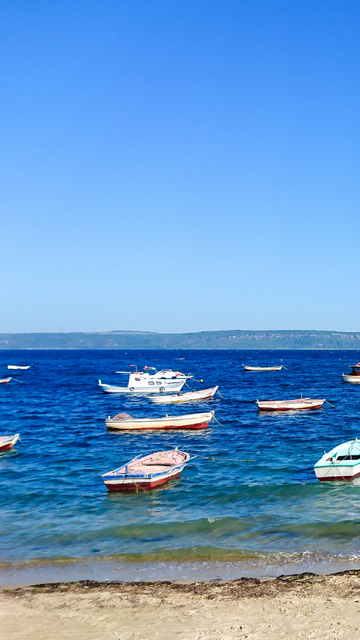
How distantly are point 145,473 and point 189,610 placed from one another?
12.6 m

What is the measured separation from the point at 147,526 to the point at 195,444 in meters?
17.6

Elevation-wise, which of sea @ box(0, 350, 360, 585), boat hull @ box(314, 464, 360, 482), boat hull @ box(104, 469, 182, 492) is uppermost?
boat hull @ box(314, 464, 360, 482)

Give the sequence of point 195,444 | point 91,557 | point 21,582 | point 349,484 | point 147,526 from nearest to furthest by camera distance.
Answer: point 21,582 < point 91,557 < point 147,526 < point 349,484 < point 195,444

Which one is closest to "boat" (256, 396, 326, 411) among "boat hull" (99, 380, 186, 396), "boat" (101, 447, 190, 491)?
"boat hull" (99, 380, 186, 396)

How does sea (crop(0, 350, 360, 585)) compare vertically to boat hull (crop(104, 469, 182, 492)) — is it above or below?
below

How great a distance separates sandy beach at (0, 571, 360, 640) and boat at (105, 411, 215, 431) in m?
28.0

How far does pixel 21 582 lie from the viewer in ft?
54.7

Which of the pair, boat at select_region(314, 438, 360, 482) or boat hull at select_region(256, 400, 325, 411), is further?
boat hull at select_region(256, 400, 325, 411)

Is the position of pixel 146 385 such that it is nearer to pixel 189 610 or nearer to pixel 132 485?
pixel 132 485

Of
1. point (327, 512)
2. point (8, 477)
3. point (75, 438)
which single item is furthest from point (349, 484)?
point (75, 438)

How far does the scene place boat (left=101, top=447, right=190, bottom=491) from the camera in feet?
85.5

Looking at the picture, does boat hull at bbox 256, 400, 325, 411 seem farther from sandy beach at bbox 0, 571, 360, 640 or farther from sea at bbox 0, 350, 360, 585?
sandy beach at bbox 0, 571, 360, 640

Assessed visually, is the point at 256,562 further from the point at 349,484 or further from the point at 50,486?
the point at 50,486

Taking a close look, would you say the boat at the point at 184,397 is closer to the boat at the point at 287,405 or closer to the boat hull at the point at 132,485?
the boat at the point at 287,405
